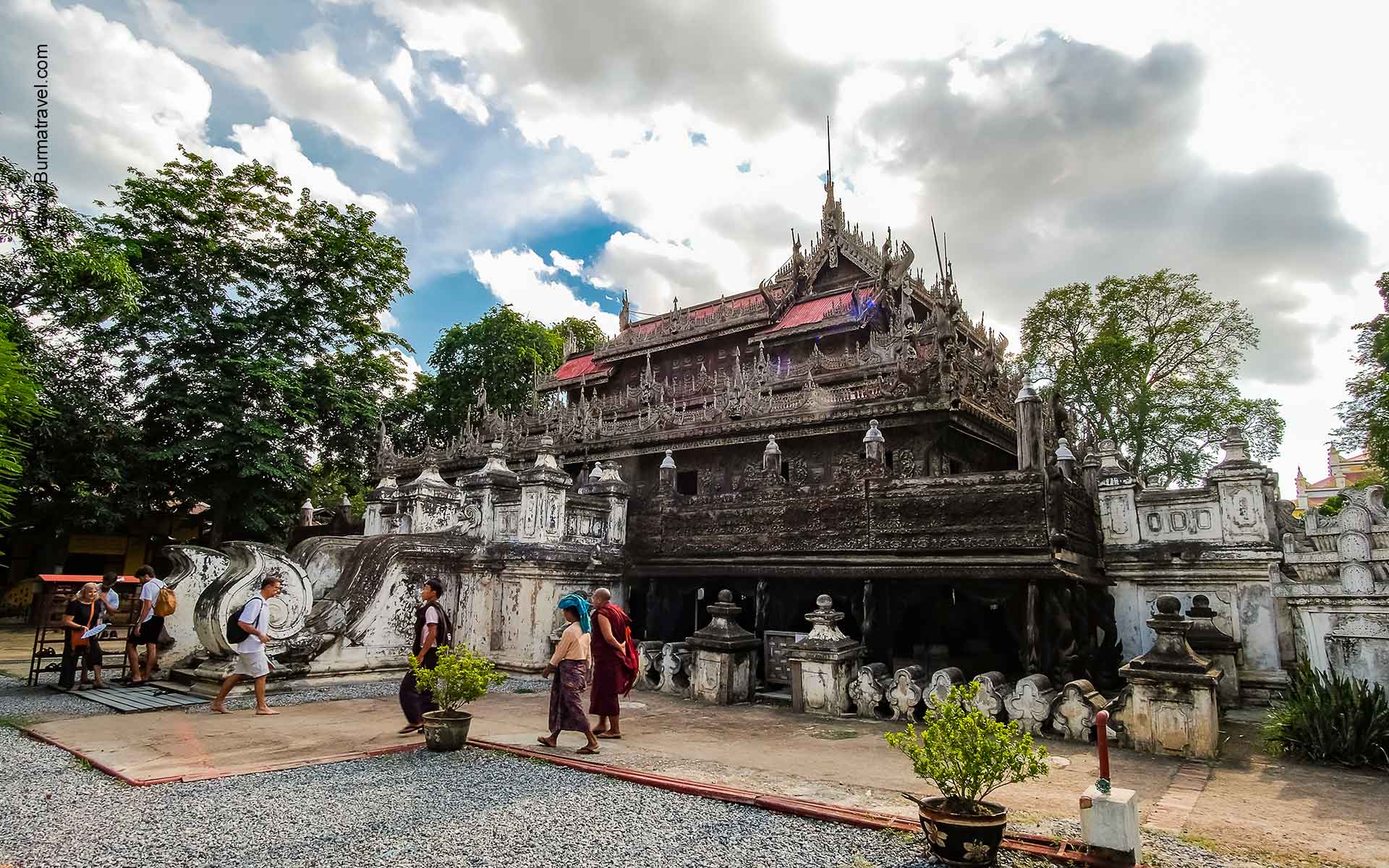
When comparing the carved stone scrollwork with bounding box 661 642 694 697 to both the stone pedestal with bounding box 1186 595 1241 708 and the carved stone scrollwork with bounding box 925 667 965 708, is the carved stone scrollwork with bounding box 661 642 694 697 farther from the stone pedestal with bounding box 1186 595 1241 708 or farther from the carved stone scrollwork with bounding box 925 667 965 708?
the stone pedestal with bounding box 1186 595 1241 708

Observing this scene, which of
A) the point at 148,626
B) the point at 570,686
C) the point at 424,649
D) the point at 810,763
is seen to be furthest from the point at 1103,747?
the point at 148,626

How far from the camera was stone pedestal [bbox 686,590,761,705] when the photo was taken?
972 centimetres

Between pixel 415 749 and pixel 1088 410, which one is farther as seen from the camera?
pixel 1088 410

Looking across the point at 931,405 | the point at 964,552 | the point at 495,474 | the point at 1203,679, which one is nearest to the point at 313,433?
the point at 495,474

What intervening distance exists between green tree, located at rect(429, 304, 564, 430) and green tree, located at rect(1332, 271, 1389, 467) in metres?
29.7

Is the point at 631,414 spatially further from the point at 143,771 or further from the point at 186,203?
the point at 143,771

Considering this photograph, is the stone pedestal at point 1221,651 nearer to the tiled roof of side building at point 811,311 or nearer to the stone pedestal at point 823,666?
the stone pedestal at point 823,666

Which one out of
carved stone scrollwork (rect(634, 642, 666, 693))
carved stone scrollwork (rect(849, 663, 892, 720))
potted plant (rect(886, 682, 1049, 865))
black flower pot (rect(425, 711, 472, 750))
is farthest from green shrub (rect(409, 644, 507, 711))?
carved stone scrollwork (rect(634, 642, 666, 693))

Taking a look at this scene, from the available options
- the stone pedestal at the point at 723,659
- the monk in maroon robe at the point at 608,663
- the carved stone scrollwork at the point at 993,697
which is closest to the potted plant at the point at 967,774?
the monk in maroon robe at the point at 608,663

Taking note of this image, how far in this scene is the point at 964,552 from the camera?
9250 millimetres

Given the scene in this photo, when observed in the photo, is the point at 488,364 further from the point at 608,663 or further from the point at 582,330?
the point at 608,663

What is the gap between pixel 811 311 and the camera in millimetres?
23828

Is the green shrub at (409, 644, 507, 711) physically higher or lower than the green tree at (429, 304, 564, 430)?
lower

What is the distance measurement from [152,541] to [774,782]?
31145 mm
